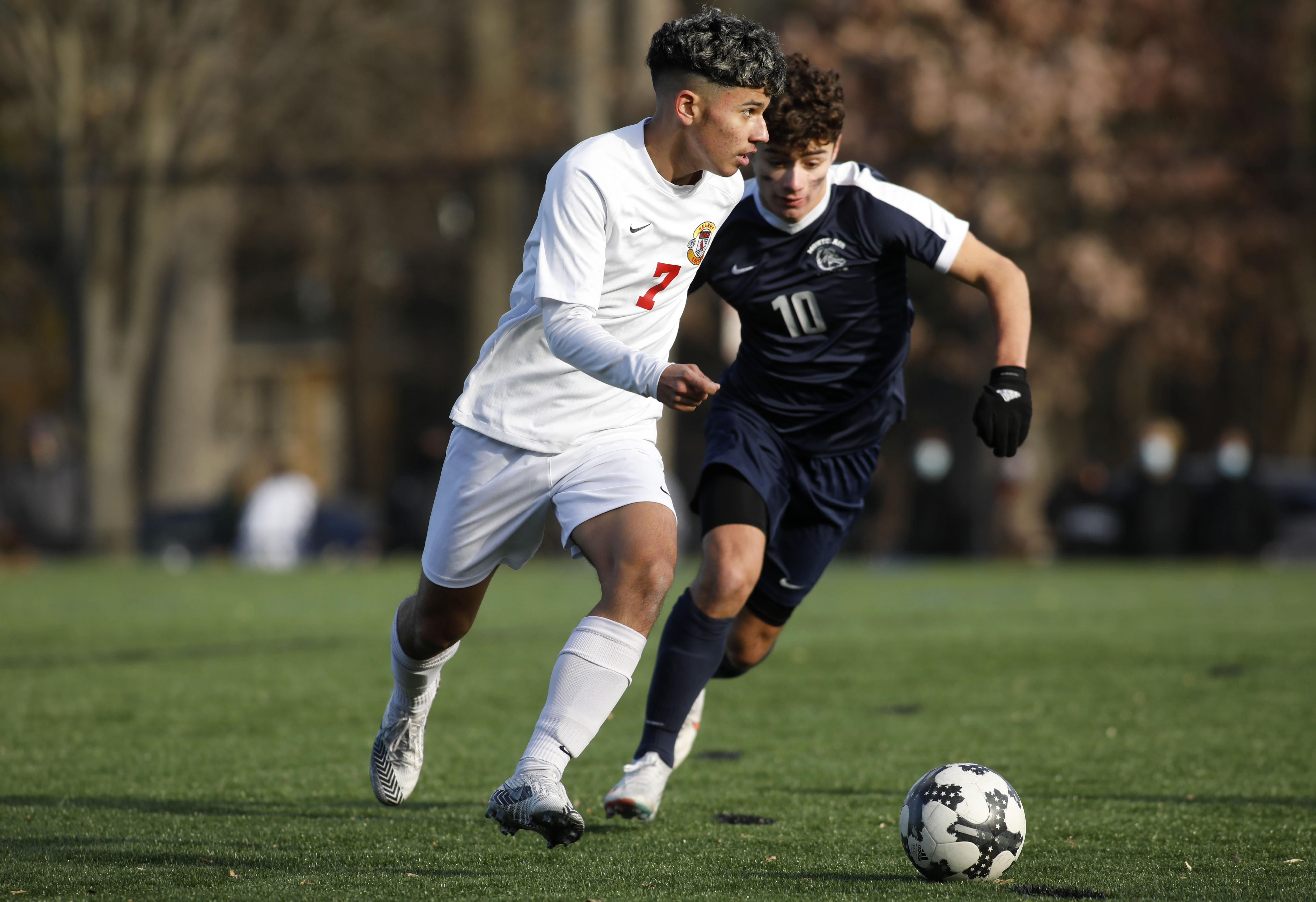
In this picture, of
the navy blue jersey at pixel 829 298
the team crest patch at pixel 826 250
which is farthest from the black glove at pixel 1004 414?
→ the team crest patch at pixel 826 250

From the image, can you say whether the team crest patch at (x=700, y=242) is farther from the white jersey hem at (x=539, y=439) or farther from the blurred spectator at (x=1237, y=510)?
the blurred spectator at (x=1237, y=510)

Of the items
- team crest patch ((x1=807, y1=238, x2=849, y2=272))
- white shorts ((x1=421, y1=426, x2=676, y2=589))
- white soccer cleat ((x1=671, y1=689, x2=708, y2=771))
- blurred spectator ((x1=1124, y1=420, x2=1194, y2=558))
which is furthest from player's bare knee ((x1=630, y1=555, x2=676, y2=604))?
blurred spectator ((x1=1124, y1=420, x2=1194, y2=558))

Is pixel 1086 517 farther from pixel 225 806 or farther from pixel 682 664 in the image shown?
pixel 225 806

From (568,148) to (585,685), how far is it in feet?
49.7

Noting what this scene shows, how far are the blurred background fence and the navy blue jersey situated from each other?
12.3 m

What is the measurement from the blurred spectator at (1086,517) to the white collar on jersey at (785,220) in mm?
13297

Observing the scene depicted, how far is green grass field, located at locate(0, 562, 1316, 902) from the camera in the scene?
3854mm

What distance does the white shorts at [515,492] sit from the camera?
399 cm

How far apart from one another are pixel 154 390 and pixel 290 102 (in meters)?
4.27

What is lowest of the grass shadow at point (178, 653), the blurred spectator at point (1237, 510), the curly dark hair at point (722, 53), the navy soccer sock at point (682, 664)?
the blurred spectator at point (1237, 510)

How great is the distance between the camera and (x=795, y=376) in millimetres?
5078

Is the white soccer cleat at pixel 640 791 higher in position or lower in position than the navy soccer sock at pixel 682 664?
lower

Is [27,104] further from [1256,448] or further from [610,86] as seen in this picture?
[1256,448]

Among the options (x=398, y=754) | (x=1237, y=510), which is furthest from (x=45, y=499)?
(x=398, y=754)
